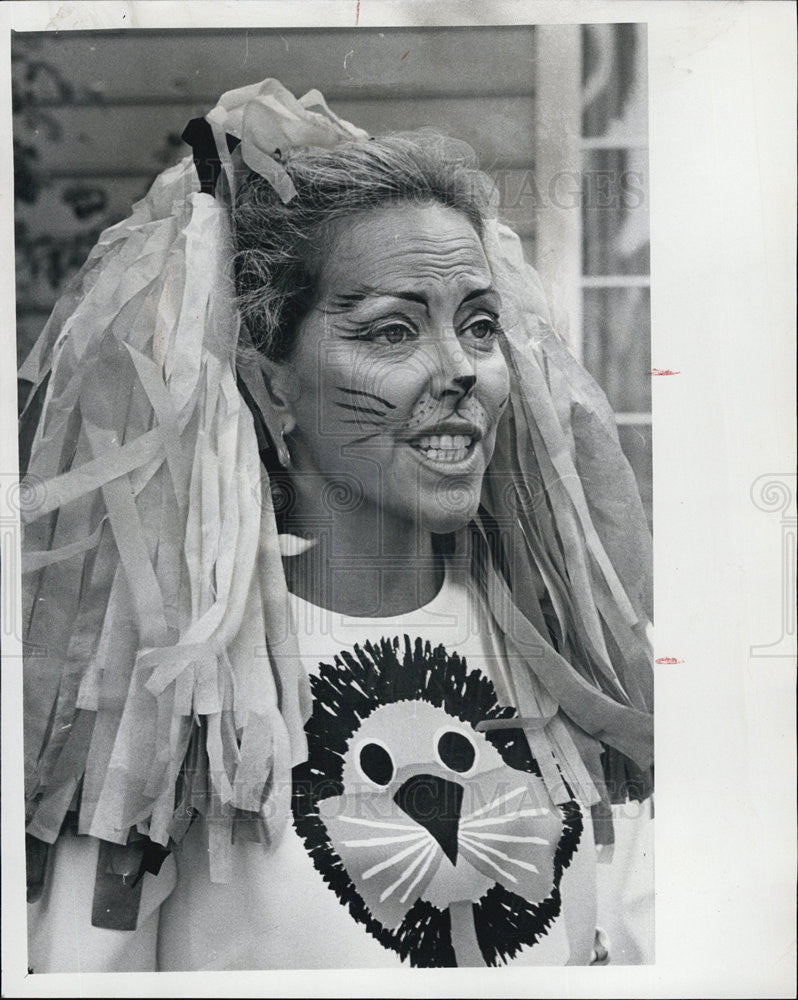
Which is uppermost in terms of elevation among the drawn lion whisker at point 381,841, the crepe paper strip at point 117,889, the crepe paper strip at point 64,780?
the crepe paper strip at point 64,780

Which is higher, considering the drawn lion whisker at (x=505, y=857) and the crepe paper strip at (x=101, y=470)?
the crepe paper strip at (x=101, y=470)

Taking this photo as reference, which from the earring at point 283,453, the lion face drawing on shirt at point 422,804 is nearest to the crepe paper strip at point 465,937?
the lion face drawing on shirt at point 422,804

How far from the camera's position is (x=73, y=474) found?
175cm

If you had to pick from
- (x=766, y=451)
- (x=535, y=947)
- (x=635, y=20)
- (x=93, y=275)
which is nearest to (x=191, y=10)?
(x=93, y=275)

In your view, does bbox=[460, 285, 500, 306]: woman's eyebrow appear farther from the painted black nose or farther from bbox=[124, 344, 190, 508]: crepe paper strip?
bbox=[124, 344, 190, 508]: crepe paper strip

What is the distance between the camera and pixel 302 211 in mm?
1734

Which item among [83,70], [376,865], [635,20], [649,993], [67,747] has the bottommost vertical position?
[649,993]

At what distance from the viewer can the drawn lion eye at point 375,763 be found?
176 cm

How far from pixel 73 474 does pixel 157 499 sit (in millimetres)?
184

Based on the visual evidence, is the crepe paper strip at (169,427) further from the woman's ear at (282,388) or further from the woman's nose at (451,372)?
the woman's nose at (451,372)

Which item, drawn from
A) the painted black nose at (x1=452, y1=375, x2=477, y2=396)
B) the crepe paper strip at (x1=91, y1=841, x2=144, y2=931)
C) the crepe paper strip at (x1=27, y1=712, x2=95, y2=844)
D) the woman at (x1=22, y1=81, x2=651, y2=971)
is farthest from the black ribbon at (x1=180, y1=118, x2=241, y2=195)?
the crepe paper strip at (x1=91, y1=841, x2=144, y2=931)

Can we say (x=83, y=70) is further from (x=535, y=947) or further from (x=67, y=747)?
(x=535, y=947)

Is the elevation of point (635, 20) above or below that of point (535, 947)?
above

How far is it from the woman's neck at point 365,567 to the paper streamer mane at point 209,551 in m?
0.07
